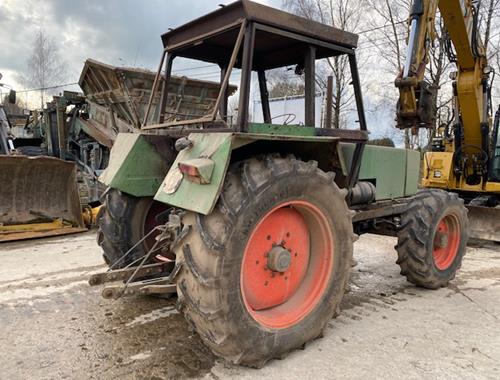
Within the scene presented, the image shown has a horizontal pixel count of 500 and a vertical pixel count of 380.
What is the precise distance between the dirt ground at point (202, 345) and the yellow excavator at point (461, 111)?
214cm

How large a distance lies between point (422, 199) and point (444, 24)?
126 inches

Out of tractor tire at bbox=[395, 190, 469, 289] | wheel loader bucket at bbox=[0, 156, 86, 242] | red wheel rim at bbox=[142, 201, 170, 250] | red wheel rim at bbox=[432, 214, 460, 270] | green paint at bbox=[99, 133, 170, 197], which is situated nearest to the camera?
green paint at bbox=[99, 133, 170, 197]

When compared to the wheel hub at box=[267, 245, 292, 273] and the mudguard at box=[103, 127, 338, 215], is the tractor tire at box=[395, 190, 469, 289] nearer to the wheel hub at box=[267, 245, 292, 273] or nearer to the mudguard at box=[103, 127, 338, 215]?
the mudguard at box=[103, 127, 338, 215]

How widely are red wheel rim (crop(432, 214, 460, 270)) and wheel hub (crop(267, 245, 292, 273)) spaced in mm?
2115

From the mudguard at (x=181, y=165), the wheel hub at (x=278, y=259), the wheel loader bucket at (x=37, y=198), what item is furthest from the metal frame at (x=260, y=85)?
the wheel loader bucket at (x=37, y=198)

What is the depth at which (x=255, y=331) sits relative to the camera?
8.38ft

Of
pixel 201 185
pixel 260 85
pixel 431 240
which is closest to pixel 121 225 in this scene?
pixel 201 185

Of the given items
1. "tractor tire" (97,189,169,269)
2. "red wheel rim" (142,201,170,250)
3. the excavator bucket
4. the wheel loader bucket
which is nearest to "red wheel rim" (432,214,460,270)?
the excavator bucket

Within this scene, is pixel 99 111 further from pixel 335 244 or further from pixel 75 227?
pixel 335 244

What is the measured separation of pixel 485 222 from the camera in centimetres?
657

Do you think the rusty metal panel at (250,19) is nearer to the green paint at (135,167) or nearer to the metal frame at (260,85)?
the metal frame at (260,85)

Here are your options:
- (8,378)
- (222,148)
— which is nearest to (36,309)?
(8,378)

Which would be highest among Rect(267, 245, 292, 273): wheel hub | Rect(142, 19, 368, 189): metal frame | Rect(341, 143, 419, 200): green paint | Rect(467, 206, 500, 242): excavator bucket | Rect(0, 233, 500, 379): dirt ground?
Rect(142, 19, 368, 189): metal frame

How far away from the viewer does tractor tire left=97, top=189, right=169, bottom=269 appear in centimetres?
349
